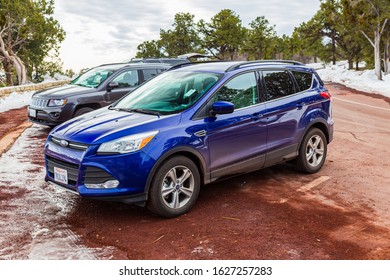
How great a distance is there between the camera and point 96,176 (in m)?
4.75

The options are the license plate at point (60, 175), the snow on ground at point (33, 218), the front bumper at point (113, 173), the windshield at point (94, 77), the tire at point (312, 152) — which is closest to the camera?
the snow on ground at point (33, 218)

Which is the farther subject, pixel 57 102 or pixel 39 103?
pixel 39 103

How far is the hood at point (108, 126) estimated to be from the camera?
4.84 meters

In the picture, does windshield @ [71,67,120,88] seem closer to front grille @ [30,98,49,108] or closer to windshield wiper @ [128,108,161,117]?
front grille @ [30,98,49,108]

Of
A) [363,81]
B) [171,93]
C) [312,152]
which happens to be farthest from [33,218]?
[363,81]

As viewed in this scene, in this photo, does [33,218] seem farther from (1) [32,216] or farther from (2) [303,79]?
(2) [303,79]

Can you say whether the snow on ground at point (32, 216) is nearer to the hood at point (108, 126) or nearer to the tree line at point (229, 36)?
the hood at point (108, 126)

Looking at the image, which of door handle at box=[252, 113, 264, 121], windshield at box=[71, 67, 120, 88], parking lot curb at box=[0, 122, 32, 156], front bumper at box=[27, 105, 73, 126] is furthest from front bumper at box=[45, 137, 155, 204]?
windshield at box=[71, 67, 120, 88]

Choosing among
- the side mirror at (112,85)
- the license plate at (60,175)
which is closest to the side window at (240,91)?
the license plate at (60,175)

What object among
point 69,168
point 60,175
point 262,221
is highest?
point 69,168

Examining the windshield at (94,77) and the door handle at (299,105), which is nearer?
the door handle at (299,105)

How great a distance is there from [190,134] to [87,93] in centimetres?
584

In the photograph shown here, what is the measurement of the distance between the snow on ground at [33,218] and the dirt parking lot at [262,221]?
5 centimetres

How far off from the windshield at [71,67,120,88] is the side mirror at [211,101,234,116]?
237 inches
